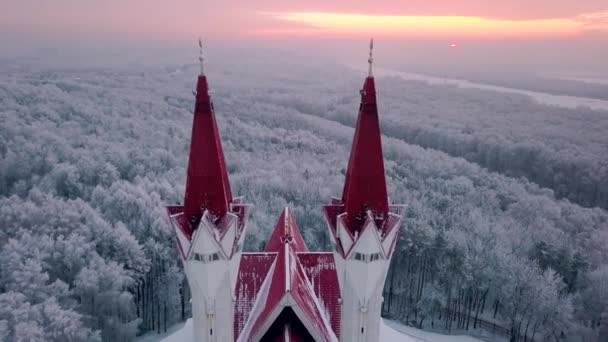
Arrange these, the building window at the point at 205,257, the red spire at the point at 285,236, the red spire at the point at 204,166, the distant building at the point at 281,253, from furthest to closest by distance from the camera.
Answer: the red spire at the point at 285,236, the building window at the point at 205,257, the distant building at the point at 281,253, the red spire at the point at 204,166

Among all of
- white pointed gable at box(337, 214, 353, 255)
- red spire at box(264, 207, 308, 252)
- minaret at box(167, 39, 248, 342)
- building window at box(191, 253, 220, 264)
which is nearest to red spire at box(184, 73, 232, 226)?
minaret at box(167, 39, 248, 342)

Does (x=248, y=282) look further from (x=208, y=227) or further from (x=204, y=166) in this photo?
(x=204, y=166)

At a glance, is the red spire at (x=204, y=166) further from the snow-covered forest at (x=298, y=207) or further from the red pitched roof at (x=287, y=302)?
the snow-covered forest at (x=298, y=207)

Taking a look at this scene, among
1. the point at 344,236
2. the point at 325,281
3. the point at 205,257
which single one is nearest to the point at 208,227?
the point at 205,257

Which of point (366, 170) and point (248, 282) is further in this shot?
point (248, 282)

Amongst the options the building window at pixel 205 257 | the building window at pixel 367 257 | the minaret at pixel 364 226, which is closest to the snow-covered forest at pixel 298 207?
the building window at pixel 205 257

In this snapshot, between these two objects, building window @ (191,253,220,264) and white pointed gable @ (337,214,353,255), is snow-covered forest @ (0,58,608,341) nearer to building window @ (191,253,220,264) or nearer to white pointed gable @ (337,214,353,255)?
building window @ (191,253,220,264)

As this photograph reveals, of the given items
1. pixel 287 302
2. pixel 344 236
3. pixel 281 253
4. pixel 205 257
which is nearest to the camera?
pixel 205 257
